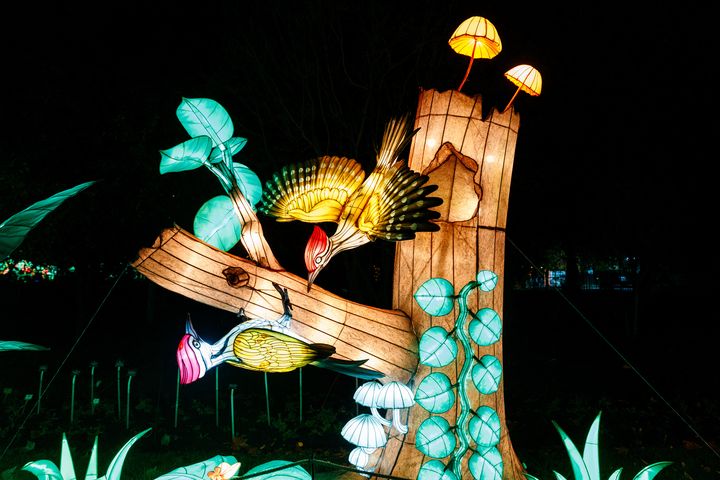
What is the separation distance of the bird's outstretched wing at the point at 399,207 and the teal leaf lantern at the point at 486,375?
0.82m

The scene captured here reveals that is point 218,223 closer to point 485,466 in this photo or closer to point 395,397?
point 395,397

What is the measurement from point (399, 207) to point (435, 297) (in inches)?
20.7

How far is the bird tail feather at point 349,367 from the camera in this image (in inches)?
117

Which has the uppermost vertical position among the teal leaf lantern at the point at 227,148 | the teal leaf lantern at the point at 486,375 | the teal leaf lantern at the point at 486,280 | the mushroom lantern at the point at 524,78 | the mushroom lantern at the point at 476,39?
the mushroom lantern at the point at 476,39

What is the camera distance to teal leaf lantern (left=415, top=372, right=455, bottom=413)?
10.5ft

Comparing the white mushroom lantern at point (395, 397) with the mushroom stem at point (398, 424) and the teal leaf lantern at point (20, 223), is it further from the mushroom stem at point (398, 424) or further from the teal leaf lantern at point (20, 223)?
the teal leaf lantern at point (20, 223)

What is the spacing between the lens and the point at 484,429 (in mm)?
3248

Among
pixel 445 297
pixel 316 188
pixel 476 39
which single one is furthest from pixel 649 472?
pixel 476 39

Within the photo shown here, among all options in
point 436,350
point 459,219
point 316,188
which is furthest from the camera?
point 459,219

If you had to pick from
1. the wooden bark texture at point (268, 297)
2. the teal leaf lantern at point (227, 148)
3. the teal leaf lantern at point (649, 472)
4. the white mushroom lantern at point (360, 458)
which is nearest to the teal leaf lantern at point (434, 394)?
the wooden bark texture at point (268, 297)

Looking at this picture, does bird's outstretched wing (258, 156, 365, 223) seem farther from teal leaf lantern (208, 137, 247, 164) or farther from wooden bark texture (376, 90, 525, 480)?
wooden bark texture (376, 90, 525, 480)

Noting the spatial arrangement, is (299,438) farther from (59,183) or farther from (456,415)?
(59,183)

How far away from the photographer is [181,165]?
10.4 feet

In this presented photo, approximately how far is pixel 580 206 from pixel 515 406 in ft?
13.7
